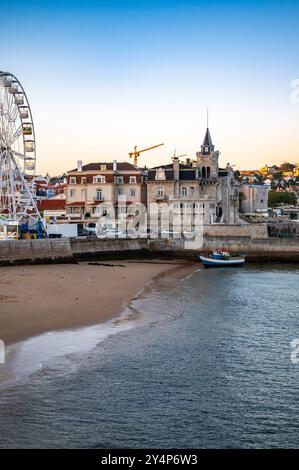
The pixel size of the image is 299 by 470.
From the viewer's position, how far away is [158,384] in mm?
16312

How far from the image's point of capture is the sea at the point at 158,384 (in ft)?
43.0

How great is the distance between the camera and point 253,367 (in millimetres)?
18047

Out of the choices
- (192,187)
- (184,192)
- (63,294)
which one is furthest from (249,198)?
Result: (63,294)

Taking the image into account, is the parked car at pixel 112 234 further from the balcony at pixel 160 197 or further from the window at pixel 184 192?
the window at pixel 184 192

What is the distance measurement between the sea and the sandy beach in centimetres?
109

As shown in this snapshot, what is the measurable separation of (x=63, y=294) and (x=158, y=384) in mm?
14519

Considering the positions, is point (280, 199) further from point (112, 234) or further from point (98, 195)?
point (112, 234)

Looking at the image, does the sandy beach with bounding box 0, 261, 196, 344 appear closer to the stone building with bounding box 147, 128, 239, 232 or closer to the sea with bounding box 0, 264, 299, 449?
the sea with bounding box 0, 264, 299, 449

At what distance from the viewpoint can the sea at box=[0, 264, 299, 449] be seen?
1309cm

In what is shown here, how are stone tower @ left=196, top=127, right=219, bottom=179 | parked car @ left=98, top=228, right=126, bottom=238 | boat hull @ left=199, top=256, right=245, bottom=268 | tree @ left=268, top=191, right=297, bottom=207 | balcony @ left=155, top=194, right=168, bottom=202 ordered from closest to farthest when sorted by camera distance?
boat hull @ left=199, top=256, right=245, bottom=268 → parked car @ left=98, top=228, right=126, bottom=238 → balcony @ left=155, top=194, right=168, bottom=202 → stone tower @ left=196, top=127, right=219, bottom=179 → tree @ left=268, top=191, right=297, bottom=207

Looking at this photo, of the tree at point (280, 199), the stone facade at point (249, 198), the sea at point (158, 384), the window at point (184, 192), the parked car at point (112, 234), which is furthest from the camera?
the tree at point (280, 199)

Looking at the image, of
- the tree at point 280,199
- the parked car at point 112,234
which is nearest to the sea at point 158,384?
the parked car at point 112,234

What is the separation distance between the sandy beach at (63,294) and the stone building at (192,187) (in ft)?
68.4

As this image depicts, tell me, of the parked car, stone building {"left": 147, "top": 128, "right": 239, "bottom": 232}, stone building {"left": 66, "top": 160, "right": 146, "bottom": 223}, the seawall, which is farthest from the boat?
stone building {"left": 66, "top": 160, "right": 146, "bottom": 223}
